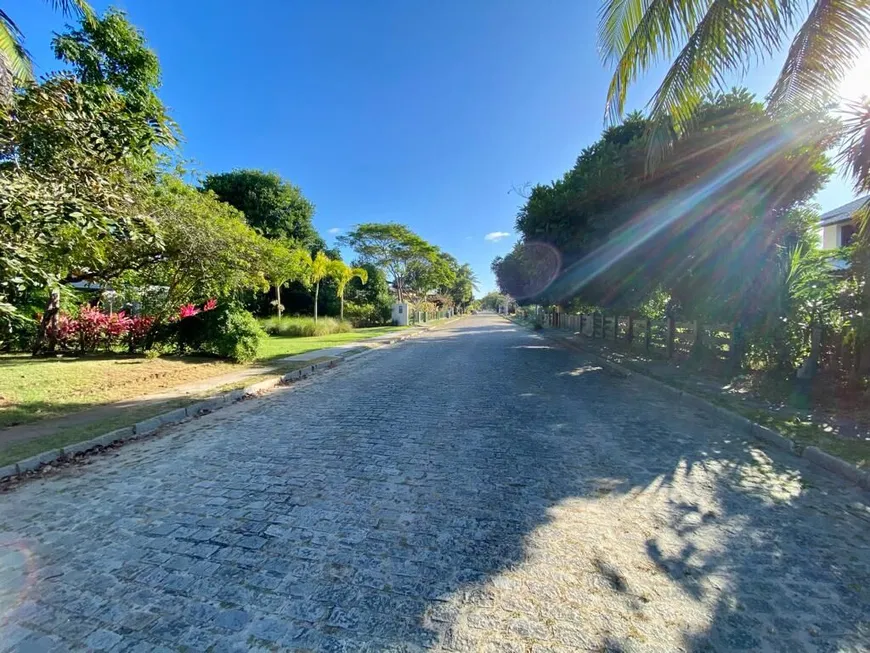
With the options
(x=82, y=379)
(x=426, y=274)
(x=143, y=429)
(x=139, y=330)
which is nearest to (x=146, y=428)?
(x=143, y=429)

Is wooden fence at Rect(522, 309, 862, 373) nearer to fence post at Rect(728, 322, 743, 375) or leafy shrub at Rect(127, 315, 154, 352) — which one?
fence post at Rect(728, 322, 743, 375)

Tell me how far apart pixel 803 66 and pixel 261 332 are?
13.0 meters

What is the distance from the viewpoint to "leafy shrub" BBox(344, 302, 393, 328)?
3181 cm

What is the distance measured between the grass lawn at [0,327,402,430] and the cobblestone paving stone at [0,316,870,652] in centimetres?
284

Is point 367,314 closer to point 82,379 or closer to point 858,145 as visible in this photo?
point 82,379

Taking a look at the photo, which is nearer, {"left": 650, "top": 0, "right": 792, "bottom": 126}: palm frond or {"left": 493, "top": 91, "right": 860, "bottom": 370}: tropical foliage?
{"left": 650, "top": 0, "right": 792, "bottom": 126}: palm frond

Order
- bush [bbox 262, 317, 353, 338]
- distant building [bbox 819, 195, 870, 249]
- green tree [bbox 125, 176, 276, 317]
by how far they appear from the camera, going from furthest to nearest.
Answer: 1. bush [bbox 262, 317, 353, 338]
2. distant building [bbox 819, 195, 870, 249]
3. green tree [bbox 125, 176, 276, 317]

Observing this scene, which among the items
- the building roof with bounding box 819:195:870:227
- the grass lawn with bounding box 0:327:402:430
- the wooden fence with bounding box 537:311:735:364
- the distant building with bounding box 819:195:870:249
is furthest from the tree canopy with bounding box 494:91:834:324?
the distant building with bounding box 819:195:870:249

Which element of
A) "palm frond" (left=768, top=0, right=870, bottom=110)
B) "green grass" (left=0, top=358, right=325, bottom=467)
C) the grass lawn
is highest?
"palm frond" (left=768, top=0, right=870, bottom=110)

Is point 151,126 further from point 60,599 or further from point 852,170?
point 852,170

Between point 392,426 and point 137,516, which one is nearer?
point 137,516

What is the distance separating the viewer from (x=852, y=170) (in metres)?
5.51

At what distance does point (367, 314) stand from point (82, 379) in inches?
974

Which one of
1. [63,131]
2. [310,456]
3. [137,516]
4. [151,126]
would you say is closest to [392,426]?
[310,456]
